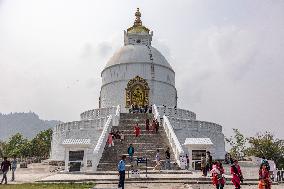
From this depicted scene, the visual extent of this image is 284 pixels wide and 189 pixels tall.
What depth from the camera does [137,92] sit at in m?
43.3

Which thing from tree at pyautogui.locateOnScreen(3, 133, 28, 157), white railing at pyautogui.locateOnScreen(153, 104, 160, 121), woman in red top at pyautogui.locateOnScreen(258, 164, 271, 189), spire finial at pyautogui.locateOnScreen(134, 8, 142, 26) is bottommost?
woman in red top at pyautogui.locateOnScreen(258, 164, 271, 189)

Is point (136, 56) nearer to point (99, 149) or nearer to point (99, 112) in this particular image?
point (99, 112)

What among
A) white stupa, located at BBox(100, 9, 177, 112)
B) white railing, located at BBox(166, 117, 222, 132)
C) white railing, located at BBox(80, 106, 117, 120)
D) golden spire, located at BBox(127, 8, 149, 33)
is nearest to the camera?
white railing, located at BBox(166, 117, 222, 132)

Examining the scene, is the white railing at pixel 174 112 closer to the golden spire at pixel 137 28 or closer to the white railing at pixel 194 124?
the white railing at pixel 194 124

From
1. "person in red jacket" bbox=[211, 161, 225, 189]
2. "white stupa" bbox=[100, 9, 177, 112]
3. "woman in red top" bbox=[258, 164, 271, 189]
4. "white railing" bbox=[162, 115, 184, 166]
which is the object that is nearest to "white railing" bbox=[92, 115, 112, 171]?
"white railing" bbox=[162, 115, 184, 166]

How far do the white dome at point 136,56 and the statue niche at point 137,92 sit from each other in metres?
3.07

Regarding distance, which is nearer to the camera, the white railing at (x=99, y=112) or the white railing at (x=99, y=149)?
the white railing at (x=99, y=149)

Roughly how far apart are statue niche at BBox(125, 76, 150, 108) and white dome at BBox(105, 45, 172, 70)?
3070 mm

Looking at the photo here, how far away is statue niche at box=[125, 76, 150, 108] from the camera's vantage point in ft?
141

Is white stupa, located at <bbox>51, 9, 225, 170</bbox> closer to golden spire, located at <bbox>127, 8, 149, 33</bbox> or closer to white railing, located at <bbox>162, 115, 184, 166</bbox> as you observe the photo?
golden spire, located at <bbox>127, 8, 149, 33</bbox>

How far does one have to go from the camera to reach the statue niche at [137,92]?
43.0m

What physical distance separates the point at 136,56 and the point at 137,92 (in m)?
5.20

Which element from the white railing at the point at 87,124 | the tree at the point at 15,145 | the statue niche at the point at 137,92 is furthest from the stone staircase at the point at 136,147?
the tree at the point at 15,145

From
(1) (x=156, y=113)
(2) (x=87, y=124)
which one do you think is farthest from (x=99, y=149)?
(1) (x=156, y=113)
